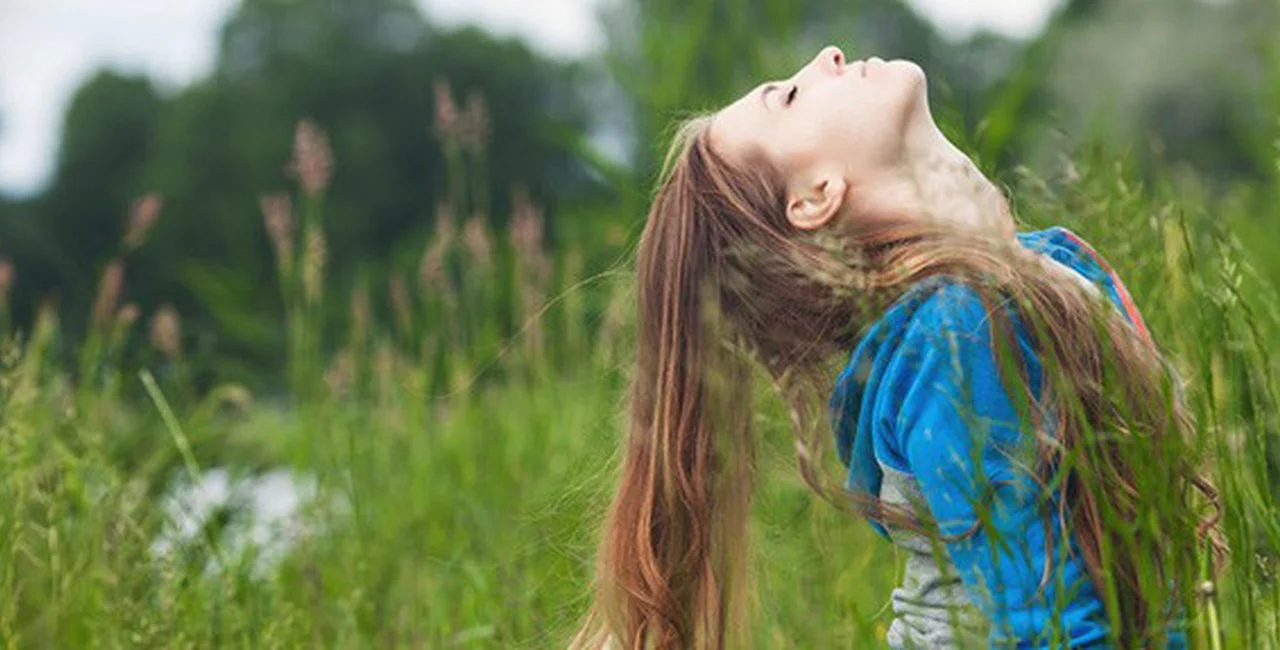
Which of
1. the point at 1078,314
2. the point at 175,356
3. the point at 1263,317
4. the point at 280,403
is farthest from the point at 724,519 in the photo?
the point at 280,403

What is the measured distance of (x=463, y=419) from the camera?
447 centimetres

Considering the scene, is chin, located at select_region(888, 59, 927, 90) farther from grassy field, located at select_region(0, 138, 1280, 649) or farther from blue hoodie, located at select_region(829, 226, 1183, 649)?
blue hoodie, located at select_region(829, 226, 1183, 649)

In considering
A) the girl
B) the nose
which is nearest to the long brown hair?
the girl

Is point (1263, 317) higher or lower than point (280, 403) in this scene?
higher

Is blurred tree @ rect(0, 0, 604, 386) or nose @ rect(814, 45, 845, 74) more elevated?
nose @ rect(814, 45, 845, 74)

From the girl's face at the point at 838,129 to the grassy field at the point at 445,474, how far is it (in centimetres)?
14

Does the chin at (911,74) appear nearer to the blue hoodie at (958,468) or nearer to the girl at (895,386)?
the girl at (895,386)

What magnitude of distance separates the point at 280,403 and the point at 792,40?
2462 millimetres

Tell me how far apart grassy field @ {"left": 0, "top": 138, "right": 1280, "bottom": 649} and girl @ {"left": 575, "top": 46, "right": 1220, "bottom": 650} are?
7 cm

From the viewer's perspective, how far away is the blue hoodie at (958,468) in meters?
1.85

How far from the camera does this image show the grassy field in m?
2.20

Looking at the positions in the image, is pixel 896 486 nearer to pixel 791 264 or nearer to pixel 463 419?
pixel 791 264

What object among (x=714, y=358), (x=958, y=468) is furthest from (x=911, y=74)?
(x=958, y=468)

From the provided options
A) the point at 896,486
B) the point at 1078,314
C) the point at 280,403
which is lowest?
the point at 280,403
